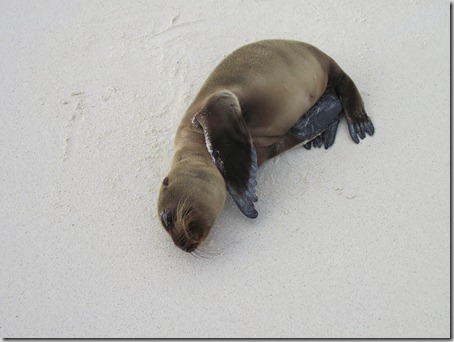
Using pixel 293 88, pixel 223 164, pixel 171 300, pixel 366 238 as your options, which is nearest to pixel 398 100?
pixel 293 88

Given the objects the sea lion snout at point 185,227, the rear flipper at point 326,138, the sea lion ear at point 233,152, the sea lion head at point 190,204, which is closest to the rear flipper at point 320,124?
the rear flipper at point 326,138

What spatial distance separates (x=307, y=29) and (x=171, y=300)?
2.13m

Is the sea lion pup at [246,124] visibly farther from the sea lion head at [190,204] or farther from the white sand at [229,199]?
the white sand at [229,199]

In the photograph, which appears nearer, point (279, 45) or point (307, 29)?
point (279, 45)

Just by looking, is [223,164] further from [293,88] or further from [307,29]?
[307,29]

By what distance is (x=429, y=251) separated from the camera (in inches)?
117

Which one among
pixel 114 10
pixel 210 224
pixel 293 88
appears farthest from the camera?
pixel 114 10

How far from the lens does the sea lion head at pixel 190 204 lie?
9.20 ft

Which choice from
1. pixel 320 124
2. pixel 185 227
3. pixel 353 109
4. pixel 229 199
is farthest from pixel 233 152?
pixel 353 109

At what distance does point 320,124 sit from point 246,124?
45 cm

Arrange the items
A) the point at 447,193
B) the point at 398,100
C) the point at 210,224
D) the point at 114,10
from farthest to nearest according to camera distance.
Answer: the point at 114,10 → the point at 398,100 → the point at 447,193 → the point at 210,224

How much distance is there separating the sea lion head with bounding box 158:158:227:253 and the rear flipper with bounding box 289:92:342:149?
2.23ft

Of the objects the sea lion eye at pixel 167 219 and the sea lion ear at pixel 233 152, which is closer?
the sea lion eye at pixel 167 219

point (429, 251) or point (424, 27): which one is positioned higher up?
point (424, 27)
